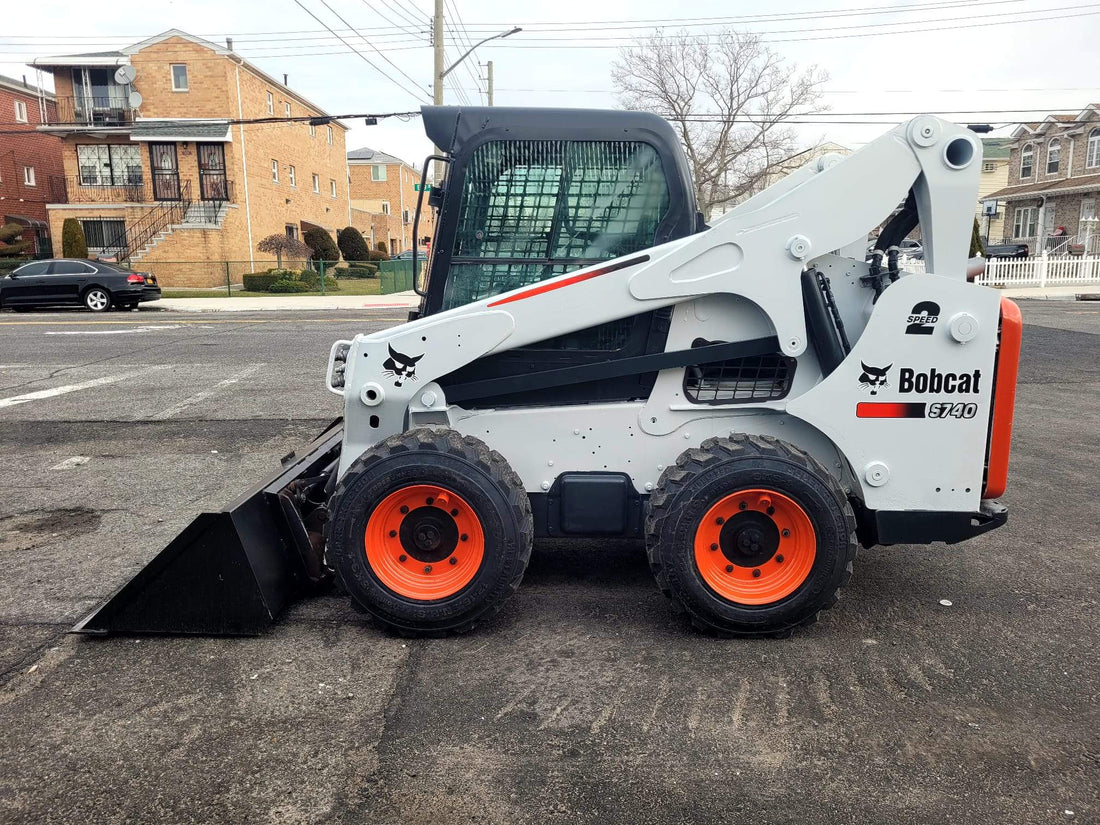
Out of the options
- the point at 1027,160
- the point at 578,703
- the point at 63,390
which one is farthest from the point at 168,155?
the point at 1027,160

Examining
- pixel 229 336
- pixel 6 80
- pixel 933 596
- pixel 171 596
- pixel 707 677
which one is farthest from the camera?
pixel 6 80

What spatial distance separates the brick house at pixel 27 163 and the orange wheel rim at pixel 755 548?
151ft

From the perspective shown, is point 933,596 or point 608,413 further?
point 933,596

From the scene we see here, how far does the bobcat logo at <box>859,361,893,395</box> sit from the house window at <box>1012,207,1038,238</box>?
4790 centimetres

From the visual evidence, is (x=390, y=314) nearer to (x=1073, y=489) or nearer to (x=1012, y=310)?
(x=1073, y=489)

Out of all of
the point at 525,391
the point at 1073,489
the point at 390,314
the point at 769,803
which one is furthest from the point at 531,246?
the point at 390,314

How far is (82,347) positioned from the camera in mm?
14938

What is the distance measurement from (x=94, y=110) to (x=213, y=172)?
22.8 ft

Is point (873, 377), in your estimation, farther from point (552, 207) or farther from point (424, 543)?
point (424, 543)

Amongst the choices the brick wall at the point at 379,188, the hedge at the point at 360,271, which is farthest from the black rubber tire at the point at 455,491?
the brick wall at the point at 379,188

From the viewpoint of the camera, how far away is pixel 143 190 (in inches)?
1505

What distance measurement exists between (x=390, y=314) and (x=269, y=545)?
19.7 m

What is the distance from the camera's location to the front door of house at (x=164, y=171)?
37.7m

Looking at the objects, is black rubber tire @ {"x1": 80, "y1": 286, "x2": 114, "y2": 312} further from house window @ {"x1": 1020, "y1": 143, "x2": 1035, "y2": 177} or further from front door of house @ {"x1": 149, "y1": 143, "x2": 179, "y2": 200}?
house window @ {"x1": 1020, "y1": 143, "x2": 1035, "y2": 177}
